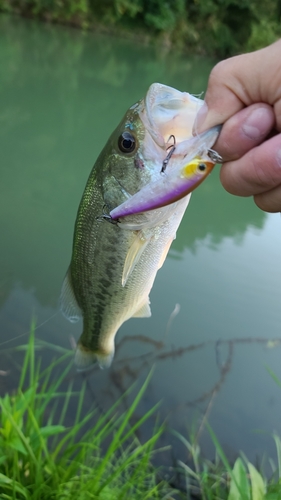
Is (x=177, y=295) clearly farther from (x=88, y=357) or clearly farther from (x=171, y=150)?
(x=171, y=150)

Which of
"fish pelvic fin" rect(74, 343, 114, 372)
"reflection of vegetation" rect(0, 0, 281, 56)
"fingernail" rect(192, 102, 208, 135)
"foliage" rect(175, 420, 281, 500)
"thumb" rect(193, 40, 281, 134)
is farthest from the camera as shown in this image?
"reflection of vegetation" rect(0, 0, 281, 56)

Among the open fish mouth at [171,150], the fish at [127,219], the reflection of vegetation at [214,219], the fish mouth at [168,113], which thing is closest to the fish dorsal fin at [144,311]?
the fish at [127,219]

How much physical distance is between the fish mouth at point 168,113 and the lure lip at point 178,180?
0.07 m

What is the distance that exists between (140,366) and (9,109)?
16.8 feet

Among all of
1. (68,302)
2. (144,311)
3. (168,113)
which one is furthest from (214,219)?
(168,113)

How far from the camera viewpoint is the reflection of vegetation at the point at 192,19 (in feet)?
66.1

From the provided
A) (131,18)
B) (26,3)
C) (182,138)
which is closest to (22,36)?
(26,3)

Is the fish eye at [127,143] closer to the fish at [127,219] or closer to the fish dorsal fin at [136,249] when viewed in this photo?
the fish at [127,219]

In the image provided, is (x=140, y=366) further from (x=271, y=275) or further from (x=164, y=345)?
(x=271, y=275)

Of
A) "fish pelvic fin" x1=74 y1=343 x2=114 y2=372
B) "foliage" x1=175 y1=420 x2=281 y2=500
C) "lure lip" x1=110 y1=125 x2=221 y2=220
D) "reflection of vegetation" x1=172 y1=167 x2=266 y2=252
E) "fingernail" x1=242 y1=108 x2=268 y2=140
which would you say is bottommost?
"foliage" x1=175 y1=420 x2=281 y2=500

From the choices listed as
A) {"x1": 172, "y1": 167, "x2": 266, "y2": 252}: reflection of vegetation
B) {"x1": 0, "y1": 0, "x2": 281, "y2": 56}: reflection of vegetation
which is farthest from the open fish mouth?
{"x1": 0, "y1": 0, "x2": 281, "y2": 56}: reflection of vegetation

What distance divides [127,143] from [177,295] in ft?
7.28

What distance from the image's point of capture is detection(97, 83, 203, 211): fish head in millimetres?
1055

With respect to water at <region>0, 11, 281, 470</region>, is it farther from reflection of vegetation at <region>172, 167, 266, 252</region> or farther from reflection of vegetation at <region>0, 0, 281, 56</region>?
reflection of vegetation at <region>0, 0, 281, 56</region>
